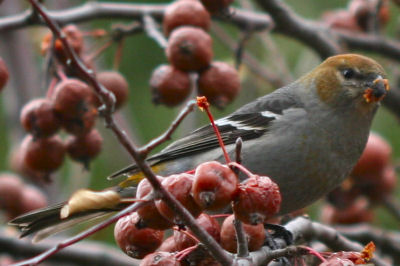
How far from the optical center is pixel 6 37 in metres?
5.65

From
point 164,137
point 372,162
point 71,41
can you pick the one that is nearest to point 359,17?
point 372,162

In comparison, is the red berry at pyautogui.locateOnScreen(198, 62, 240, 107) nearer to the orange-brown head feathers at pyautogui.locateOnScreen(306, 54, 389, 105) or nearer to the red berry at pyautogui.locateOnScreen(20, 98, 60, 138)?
the orange-brown head feathers at pyautogui.locateOnScreen(306, 54, 389, 105)

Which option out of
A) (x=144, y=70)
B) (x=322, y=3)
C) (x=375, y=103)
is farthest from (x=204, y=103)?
(x=322, y=3)

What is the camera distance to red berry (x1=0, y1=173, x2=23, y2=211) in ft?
15.1

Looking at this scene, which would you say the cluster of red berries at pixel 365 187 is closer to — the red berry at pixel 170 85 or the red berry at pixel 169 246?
the red berry at pixel 170 85

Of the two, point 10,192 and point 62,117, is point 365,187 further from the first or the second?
point 10,192

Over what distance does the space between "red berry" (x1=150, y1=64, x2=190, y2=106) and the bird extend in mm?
367

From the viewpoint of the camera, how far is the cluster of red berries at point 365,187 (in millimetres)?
4648

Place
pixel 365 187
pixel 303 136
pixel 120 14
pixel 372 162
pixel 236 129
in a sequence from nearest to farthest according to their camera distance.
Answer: pixel 303 136 → pixel 236 129 → pixel 120 14 → pixel 372 162 → pixel 365 187

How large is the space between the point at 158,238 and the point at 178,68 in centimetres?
157

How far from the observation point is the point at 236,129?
4.09 m

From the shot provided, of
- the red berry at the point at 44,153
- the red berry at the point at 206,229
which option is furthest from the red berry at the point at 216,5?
the red berry at the point at 206,229

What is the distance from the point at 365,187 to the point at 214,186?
10.1ft

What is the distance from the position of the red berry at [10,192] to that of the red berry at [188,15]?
172 centimetres
